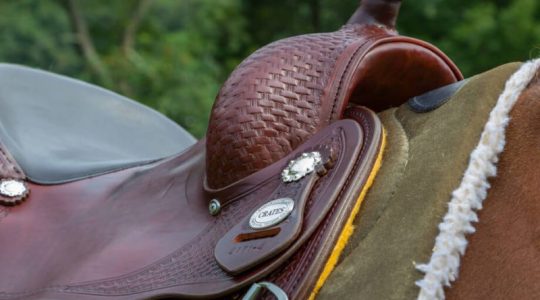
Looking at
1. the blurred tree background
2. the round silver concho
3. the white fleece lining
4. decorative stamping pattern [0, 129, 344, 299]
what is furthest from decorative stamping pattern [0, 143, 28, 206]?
the blurred tree background

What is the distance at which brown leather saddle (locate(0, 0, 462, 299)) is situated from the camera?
2.43 ft

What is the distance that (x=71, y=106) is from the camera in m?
1.35

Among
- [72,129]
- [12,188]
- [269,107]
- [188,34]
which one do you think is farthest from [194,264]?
[188,34]

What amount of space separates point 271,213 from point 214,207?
111mm

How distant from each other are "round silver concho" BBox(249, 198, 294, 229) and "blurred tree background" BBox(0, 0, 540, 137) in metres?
4.31

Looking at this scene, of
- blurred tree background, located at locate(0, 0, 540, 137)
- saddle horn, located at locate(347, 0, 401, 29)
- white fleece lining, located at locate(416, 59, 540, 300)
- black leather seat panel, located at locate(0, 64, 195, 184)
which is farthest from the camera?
blurred tree background, located at locate(0, 0, 540, 137)

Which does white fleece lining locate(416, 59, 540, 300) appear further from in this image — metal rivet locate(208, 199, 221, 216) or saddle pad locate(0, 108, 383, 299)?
metal rivet locate(208, 199, 221, 216)

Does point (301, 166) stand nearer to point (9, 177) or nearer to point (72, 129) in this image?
point (9, 177)

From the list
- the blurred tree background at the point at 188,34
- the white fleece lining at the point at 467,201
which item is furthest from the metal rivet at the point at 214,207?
the blurred tree background at the point at 188,34

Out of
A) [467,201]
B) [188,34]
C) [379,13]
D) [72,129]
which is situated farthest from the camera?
[188,34]

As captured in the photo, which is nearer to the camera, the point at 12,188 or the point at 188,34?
the point at 12,188

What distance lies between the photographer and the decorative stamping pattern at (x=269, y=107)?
0.84m

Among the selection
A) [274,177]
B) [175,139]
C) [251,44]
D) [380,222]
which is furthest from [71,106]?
[251,44]

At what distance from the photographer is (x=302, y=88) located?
860mm
